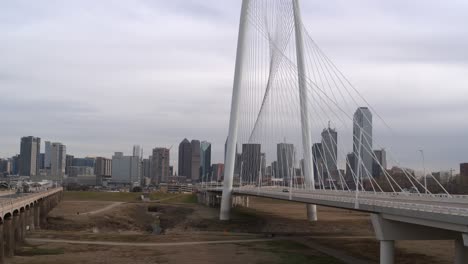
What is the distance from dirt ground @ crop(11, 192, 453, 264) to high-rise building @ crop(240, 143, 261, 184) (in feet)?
48.6

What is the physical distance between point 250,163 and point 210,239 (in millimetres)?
49191

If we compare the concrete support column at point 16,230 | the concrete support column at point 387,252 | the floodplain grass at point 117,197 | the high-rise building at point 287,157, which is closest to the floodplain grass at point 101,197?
the floodplain grass at point 117,197

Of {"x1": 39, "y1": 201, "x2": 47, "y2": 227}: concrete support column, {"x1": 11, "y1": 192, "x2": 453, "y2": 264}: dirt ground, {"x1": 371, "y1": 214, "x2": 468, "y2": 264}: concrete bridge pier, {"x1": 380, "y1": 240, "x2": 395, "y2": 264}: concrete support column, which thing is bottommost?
{"x1": 11, "y1": 192, "x2": 453, "y2": 264}: dirt ground

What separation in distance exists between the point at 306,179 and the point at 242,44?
1939cm

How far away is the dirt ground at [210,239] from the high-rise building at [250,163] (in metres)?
14.8

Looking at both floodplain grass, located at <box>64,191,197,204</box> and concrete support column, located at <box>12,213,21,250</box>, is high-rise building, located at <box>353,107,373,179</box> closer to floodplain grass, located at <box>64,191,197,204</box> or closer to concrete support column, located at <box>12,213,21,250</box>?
concrete support column, located at <box>12,213,21,250</box>

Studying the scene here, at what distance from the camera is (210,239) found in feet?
183

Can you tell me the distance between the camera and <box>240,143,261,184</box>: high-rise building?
98.1 m

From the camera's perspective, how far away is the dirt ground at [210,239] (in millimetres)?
42094

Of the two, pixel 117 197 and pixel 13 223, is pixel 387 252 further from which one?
pixel 117 197

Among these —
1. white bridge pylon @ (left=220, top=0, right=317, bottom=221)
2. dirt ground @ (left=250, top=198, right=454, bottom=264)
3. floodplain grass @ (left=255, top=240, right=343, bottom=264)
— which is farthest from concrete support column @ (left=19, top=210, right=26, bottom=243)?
white bridge pylon @ (left=220, top=0, right=317, bottom=221)

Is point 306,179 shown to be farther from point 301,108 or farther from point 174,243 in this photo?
point 174,243

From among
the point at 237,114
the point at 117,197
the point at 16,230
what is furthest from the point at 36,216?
the point at 117,197

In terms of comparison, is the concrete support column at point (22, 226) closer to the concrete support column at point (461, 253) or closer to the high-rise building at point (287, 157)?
the high-rise building at point (287, 157)
